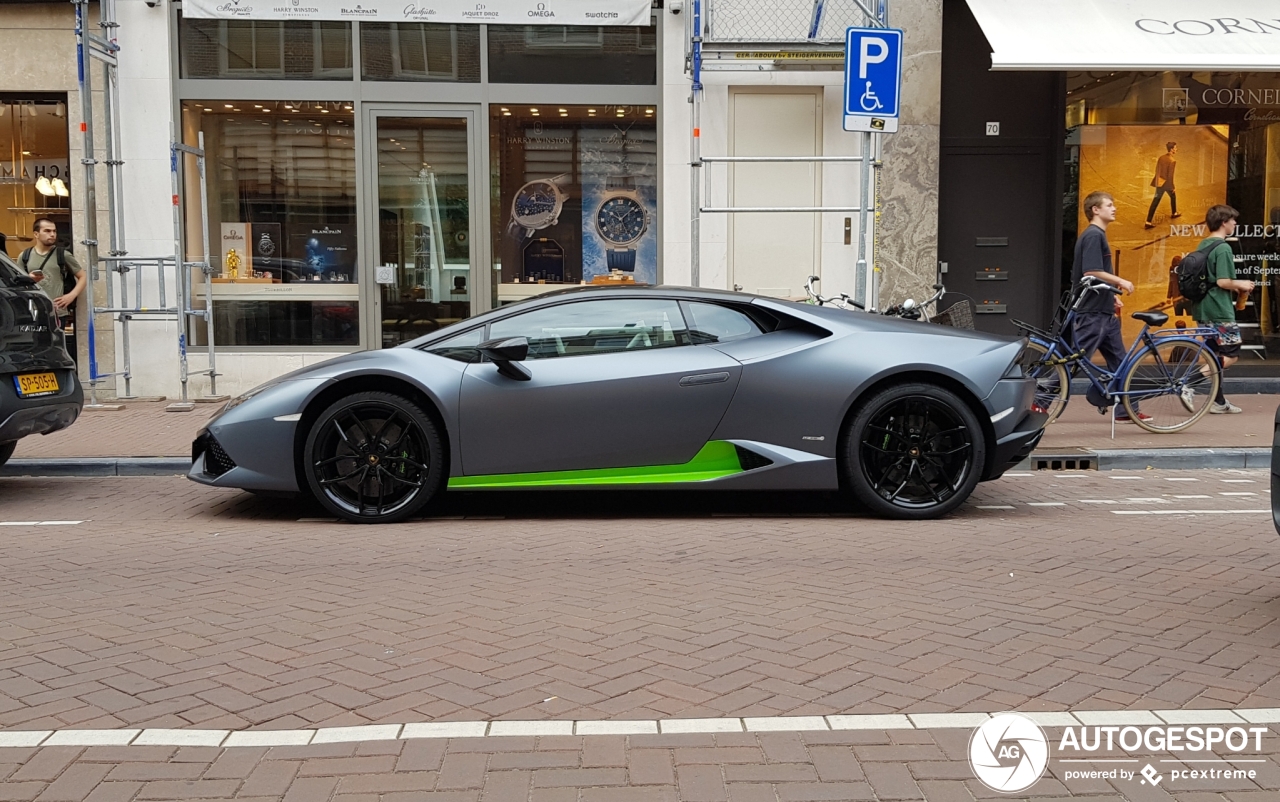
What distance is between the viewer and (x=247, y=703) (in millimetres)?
3605

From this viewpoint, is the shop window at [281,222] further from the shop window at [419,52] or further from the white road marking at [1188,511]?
the white road marking at [1188,511]

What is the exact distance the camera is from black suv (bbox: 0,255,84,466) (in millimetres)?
7332

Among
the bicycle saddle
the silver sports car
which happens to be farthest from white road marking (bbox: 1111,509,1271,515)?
the bicycle saddle

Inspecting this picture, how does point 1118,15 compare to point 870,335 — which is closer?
point 870,335

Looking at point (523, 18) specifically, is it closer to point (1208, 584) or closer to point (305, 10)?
point (305, 10)

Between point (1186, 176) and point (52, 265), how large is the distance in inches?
492

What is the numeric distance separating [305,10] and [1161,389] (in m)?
9.40

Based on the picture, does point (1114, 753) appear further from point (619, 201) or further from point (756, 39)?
point (619, 201)

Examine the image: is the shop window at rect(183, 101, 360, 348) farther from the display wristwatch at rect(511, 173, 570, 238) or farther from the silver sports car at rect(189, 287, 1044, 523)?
the silver sports car at rect(189, 287, 1044, 523)

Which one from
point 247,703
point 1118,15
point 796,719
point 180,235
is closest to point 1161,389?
point 1118,15

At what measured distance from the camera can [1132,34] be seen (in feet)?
38.7

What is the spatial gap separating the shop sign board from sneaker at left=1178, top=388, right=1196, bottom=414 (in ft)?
22.1

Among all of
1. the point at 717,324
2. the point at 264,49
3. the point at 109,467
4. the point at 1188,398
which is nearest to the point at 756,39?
the point at 264,49

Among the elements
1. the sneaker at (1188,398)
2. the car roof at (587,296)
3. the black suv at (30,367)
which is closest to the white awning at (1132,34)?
the sneaker at (1188,398)
